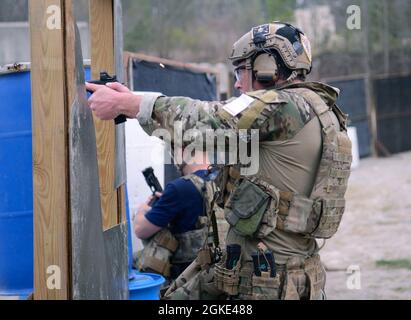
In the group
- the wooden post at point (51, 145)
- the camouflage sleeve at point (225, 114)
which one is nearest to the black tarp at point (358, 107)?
the camouflage sleeve at point (225, 114)

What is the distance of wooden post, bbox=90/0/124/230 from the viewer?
3420 millimetres

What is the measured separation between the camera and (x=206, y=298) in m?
3.26

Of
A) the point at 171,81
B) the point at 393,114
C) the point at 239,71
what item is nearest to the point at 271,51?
the point at 239,71

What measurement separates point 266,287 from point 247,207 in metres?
0.35

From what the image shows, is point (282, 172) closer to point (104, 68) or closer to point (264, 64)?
point (264, 64)

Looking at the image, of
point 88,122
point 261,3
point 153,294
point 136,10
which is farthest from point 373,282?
point 261,3

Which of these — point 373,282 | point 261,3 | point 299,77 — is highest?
point 261,3

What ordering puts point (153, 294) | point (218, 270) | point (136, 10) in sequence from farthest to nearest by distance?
1. point (136, 10)
2. point (153, 294)
3. point (218, 270)

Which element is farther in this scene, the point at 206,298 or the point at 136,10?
the point at 136,10

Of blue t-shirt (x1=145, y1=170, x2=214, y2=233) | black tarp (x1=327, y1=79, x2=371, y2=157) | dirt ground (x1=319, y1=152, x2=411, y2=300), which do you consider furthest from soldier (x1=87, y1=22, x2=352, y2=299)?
black tarp (x1=327, y1=79, x2=371, y2=157)

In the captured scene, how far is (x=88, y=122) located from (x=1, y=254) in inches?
30.4

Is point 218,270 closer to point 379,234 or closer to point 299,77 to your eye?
point 299,77

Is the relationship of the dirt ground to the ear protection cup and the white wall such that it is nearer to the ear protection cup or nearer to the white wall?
the white wall

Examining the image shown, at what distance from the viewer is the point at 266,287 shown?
3039 millimetres
